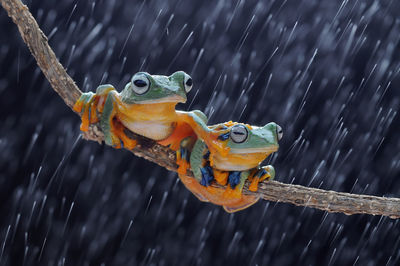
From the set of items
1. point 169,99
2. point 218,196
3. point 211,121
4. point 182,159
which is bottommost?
point 211,121

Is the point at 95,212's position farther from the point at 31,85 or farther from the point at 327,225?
the point at 327,225

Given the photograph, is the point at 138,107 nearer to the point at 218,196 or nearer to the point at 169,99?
the point at 169,99

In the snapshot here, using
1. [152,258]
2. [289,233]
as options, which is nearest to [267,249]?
[289,233]

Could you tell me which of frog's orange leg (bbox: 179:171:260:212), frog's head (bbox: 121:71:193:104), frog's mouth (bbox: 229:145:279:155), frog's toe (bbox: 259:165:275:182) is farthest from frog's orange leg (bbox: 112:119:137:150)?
frog's toe (bbox: 259:165:275:182)

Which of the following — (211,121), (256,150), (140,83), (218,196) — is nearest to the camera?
(140,83)

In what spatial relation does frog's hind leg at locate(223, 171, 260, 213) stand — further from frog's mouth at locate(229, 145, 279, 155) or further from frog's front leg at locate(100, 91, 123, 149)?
frog's front leg at locate(100, 91, 123, 149)

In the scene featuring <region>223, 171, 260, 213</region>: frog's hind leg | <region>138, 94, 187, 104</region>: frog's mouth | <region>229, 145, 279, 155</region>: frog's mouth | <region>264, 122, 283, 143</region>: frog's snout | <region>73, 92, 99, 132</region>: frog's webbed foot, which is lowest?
<region>223, 171, 260, 213</region>: frog's hind leg

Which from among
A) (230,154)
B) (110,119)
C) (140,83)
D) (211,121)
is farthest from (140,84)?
(211,121)

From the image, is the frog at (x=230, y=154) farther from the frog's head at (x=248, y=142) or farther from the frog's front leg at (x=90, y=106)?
the frog's front leg at (x=90, y=106)
